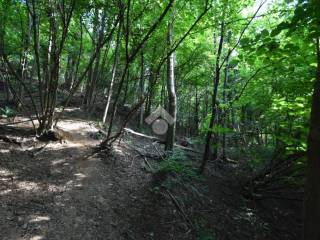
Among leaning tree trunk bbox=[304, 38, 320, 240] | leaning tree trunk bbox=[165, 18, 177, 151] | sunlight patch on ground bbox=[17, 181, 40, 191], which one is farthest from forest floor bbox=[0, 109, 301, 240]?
leaning tree trunk bbox=[304, 38, 320, 240]

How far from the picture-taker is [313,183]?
1.76m

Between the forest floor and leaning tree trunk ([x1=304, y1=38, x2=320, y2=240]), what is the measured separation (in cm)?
380

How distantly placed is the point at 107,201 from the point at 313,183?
187 inches

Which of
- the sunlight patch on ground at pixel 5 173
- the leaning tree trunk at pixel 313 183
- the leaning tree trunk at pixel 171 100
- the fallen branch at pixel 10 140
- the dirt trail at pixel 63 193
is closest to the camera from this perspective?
the leaning tree trunk at pixel 313 183

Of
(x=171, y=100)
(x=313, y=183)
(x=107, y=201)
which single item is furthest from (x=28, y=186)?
(x=313, y=183)

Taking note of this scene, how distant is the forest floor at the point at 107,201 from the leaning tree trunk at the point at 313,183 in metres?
3.80

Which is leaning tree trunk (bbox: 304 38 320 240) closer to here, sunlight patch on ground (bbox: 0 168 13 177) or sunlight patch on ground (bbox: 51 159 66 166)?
sunlight patch on ground (bbox: 0 168 13 177)

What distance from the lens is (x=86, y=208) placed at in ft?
17.0

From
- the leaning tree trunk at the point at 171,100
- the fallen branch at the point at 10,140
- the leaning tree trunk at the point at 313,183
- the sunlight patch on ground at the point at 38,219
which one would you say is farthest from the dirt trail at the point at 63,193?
the leaning tree trunk at the point at 313,183

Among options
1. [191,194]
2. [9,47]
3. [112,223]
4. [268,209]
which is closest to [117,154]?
[191,194]

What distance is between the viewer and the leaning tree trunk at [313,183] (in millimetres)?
1740

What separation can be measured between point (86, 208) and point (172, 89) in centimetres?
505

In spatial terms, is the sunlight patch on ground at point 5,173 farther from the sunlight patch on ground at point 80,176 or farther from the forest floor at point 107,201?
the sunlight patch on ground at point 80,176

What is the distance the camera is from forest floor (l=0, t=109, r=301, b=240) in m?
4.62
